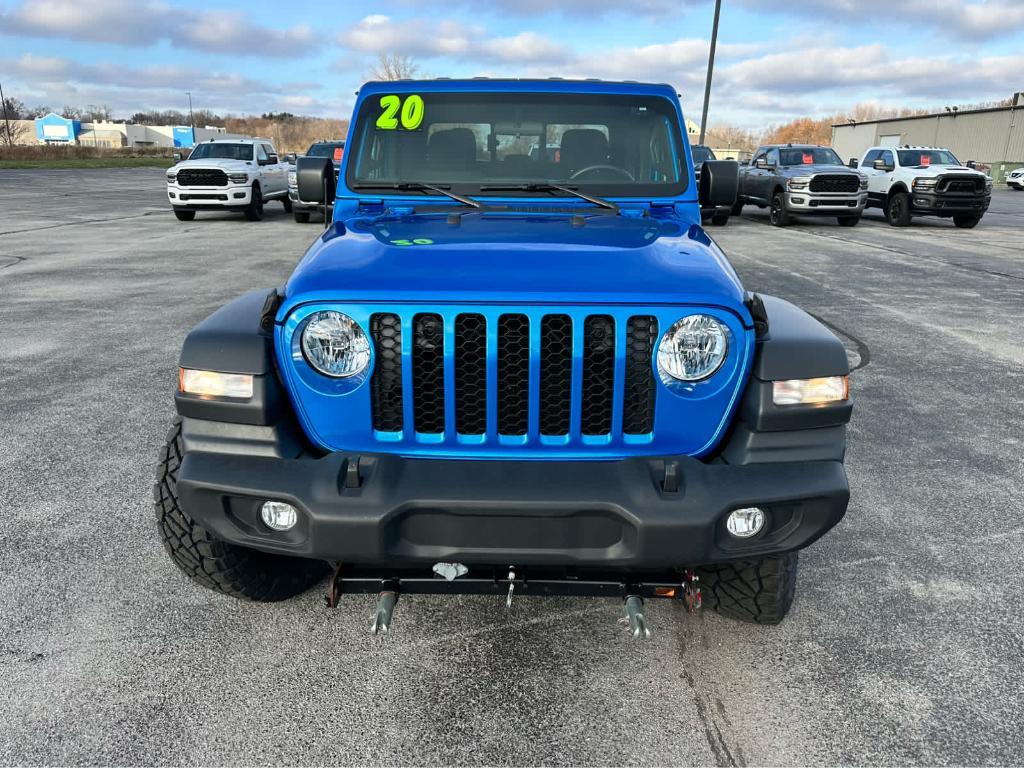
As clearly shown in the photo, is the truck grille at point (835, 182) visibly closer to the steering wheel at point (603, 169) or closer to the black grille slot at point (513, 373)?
the steering wheel at point (603, 169)

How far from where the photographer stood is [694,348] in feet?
7.43

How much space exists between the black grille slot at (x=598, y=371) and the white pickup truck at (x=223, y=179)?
1661 centimetres

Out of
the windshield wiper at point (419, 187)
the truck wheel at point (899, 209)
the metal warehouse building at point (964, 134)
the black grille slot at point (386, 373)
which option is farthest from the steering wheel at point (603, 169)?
the metal warehouse building at point (964, 134)

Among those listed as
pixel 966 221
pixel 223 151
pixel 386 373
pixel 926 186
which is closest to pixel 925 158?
pixel 926 186

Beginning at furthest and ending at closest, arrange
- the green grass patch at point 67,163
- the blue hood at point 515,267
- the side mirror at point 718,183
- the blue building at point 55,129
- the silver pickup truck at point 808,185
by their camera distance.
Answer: the blue building at point 55,129 → the green grass patch at point 67,163 → the silver pickup truck at point 808,185 → the side mirror at point 718,183 → the blue hood at point 515,267

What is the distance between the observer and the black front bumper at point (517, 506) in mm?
2070

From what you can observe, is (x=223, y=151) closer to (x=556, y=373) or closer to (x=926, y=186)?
(x=926, y=186)

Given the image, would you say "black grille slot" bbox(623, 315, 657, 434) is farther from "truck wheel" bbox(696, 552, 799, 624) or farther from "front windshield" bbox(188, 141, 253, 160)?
"front windshield" bbox(188, 141, 253, 160)

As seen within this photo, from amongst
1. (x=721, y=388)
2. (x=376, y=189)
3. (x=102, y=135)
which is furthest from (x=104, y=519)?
(x=102, y=135)

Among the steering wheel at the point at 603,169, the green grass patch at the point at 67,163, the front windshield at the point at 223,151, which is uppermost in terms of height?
the front windshield at the point at 223,151

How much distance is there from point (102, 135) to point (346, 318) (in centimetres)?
12513

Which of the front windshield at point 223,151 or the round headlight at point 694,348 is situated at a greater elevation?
the front windshield at point 223,151

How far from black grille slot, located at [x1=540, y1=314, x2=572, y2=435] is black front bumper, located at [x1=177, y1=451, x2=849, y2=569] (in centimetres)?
14

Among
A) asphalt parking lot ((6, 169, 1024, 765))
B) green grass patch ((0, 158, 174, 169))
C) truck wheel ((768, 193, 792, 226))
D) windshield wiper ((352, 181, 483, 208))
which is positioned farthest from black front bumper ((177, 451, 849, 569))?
green grass patch ((0, 158, 174, 169))
